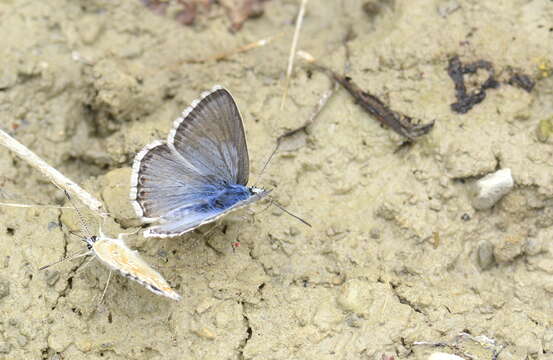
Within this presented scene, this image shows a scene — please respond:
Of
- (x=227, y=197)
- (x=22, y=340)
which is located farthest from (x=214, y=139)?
(x=22, y=340)

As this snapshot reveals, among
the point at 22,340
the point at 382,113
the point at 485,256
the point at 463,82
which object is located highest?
the point at 463,82

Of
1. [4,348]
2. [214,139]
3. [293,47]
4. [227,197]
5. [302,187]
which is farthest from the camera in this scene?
[293,47]

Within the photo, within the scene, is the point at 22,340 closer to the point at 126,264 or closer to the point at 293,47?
the point at 126,264

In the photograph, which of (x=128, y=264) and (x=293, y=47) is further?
(x=293, y=47)

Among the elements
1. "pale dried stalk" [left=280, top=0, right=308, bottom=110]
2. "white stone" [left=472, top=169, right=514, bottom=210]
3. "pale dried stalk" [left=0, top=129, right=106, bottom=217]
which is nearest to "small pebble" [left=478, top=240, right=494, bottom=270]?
"white stone" [left=472, top=169, right=514, bottom=210]

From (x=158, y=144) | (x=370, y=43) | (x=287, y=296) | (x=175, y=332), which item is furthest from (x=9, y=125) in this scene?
(x=370, y=43)

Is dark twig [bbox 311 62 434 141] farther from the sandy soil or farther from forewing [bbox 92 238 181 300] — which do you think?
forewing [bbox 92 238 181 300]

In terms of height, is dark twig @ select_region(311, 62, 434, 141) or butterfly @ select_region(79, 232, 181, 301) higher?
dark twig @ select_region(311, 62, 434, 141)

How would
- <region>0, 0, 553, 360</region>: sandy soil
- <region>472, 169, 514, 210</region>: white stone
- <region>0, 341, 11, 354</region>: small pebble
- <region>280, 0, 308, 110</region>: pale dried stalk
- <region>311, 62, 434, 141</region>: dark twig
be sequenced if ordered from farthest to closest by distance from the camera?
<region>280, 0, 308, 110</region>: pale dried stalk → <region>311, 62, 434, 141</region>: dark twig → <region>472, 169, 514, 210</region>: white stone → <region>0, 0, 553, 360</region>: sandy soil → <region>0, 341, 11, 354</region>: small pebble
